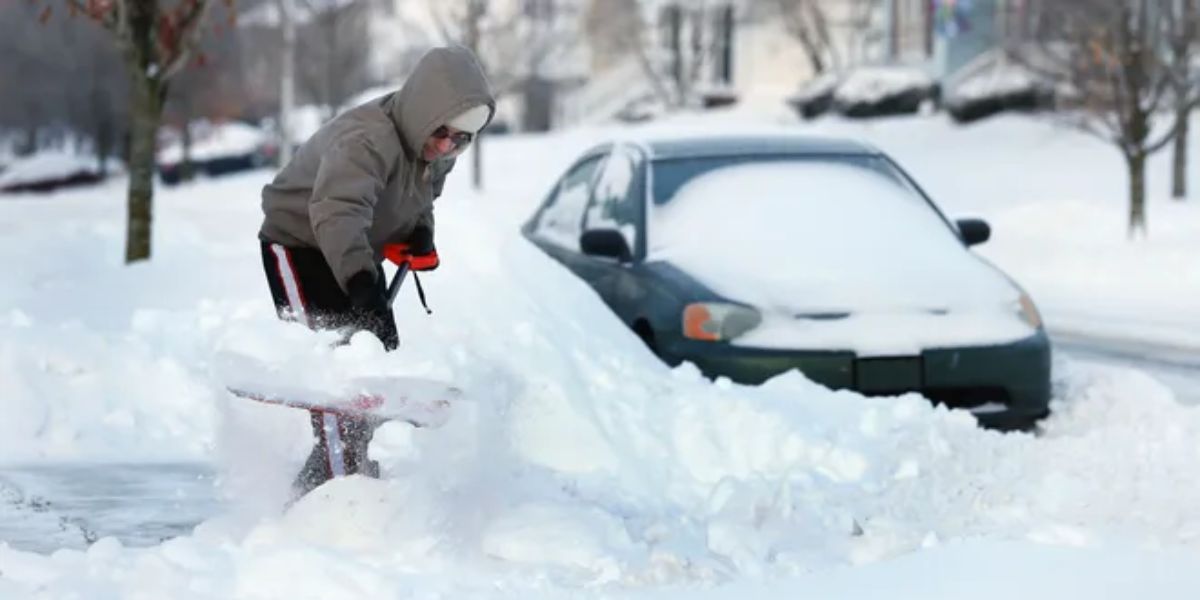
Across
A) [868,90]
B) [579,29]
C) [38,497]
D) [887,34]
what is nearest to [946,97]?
[868,90]

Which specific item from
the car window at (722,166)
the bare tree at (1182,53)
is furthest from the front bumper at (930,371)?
the bare tree at (1182,53)

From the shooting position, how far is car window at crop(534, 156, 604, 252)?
9.12 metres

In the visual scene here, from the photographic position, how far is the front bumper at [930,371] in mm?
7246

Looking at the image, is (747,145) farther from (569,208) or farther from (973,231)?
(973,231)

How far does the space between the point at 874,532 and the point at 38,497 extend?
2.77m

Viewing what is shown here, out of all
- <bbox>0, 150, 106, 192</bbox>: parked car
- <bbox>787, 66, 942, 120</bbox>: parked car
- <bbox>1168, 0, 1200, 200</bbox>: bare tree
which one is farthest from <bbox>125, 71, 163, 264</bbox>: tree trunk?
<bbox>0, 150, 106, 192</bbox>: parked car

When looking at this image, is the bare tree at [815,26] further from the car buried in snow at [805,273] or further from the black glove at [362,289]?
the black glove at [362,289]

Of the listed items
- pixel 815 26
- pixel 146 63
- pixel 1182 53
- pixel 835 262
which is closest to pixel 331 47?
pixel 815 26

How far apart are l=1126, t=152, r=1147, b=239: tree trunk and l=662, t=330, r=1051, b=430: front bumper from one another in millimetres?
12582

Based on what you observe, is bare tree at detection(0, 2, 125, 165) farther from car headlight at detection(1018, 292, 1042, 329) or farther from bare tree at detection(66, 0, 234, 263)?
car headlight at detection(1018, 292, 1042, 329)

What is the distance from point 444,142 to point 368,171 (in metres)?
0.27

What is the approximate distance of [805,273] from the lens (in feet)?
25.1

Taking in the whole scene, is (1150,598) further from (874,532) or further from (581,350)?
(581,350)

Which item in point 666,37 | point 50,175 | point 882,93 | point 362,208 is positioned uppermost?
point 362,208
